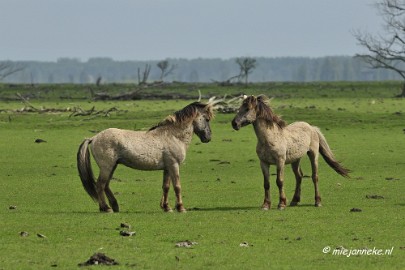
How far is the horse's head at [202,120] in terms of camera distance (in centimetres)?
1791

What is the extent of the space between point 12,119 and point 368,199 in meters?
26.6

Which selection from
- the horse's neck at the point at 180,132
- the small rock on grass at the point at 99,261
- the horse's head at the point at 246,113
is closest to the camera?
the small rock on grass at the point at 99,261

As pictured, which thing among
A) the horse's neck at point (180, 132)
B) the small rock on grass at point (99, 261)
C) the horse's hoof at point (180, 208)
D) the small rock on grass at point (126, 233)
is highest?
the horse's neck at point (180, 132)

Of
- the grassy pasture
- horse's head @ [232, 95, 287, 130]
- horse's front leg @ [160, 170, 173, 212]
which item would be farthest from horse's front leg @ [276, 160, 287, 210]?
horse's front leg @ [160, 170, 173, 212]

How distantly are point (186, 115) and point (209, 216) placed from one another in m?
2.26

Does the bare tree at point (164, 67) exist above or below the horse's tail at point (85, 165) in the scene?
below

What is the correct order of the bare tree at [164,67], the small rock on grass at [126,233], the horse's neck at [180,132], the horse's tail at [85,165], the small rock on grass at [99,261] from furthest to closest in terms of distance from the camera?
1. the bare tree at [164,67]
2. the horse's neck at [180,132]
3. the horse's tail at [85,165]
4. the small rock on grass at [126,233]
5. the small rock on grass at [99,261]

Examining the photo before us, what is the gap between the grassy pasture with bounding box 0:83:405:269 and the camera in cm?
1274

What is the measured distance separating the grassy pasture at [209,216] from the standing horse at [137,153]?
1.54 feet

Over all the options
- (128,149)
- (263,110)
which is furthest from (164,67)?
(128,149)

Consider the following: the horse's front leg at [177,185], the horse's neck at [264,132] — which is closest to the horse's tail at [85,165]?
the horse's front leg at [177,185]

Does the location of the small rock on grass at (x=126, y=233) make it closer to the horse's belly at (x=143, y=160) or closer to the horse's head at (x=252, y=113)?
the horse's belly at (x=143, y=160)

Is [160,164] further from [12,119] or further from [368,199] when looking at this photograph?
[12,119]

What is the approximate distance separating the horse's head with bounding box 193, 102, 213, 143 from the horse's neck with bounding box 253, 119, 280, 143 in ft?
2.81
